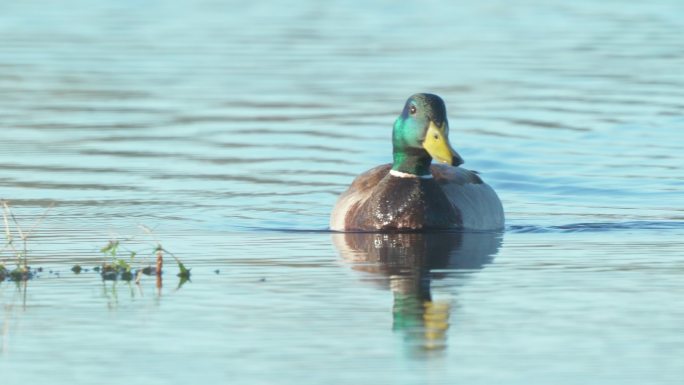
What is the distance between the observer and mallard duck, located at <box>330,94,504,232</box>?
14961 millimetres

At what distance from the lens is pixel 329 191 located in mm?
17922

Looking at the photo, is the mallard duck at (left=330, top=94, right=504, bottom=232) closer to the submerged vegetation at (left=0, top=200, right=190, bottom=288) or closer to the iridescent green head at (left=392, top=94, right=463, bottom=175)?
the iridescent green head at (left=392, top=94, right=463, bottom=175)

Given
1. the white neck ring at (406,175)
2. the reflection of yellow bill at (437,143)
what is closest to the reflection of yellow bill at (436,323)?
the reflection of yellow bill at (437,143)

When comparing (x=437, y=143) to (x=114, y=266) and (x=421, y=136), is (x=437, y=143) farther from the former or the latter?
(x=114, y=266)

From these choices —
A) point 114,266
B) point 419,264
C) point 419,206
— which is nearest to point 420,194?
point 419,206

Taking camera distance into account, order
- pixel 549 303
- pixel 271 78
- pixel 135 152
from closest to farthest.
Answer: pixel 549 303 < pixel 135 152 < pixel 271 78

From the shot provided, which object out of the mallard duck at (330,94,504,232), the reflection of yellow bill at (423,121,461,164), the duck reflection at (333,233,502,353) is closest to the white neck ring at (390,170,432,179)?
the mallard duck at (330,94,504,232)

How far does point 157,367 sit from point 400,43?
22.3m

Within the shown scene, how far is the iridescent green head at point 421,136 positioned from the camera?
14938mm

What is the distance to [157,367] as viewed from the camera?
9164mm

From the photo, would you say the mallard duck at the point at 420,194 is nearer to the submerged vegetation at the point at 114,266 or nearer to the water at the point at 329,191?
the water at the point at 329,191

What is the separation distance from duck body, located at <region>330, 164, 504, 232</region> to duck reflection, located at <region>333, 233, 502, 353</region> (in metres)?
0.15

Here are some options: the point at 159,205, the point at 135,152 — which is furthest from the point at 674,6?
the point at 159,205

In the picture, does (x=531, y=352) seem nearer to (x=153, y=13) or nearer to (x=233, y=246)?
(x=233, y=246)
